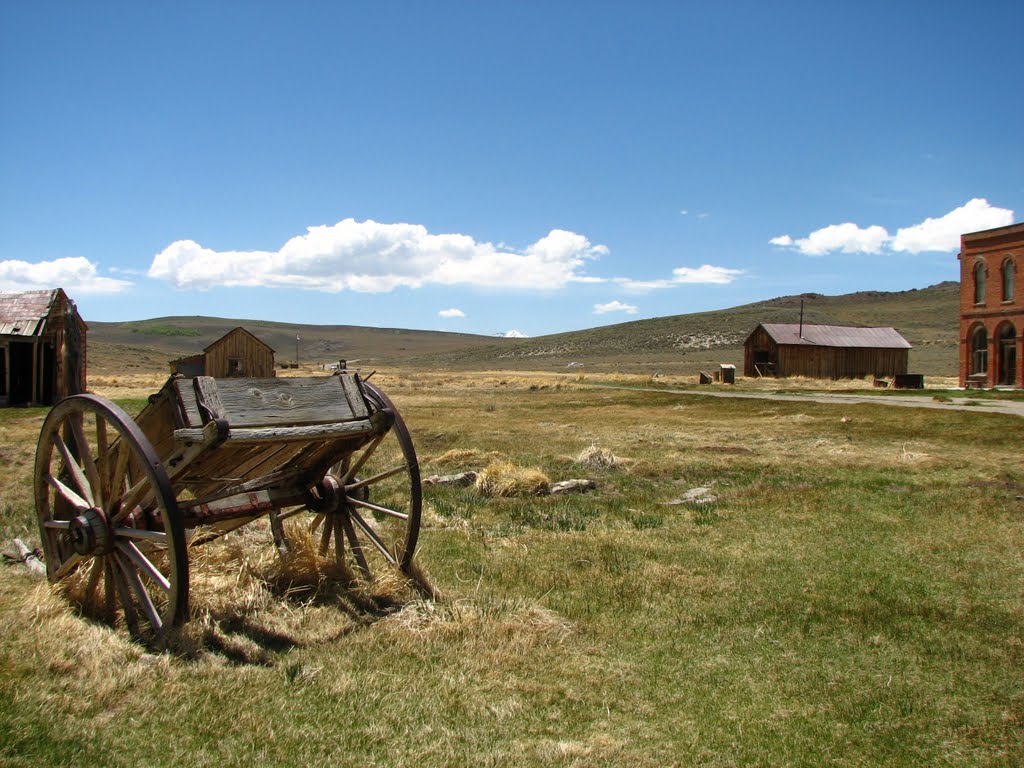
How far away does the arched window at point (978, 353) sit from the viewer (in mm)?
36219

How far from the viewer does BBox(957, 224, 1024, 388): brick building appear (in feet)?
110

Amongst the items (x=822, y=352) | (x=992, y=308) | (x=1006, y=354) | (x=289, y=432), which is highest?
(x=992, y=308)

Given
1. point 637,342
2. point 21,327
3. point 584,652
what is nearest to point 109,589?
point 584,652

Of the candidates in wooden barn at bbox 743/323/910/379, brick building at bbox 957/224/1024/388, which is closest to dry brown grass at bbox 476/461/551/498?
brick building at bbox 957/224/1024/388

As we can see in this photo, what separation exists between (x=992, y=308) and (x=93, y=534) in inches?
1500

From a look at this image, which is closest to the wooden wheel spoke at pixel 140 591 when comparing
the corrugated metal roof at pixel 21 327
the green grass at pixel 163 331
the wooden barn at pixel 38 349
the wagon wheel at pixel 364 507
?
the wagon wheel at pixel 364 507

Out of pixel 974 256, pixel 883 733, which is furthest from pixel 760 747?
pixel 974 256

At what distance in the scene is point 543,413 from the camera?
27312 mm

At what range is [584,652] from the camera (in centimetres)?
521

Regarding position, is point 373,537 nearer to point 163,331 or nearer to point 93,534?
point 93,534

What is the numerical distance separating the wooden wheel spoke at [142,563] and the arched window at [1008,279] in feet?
123

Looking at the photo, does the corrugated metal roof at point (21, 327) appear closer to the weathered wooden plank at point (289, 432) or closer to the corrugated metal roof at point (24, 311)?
the corrugated metal roof at point (24, 311)

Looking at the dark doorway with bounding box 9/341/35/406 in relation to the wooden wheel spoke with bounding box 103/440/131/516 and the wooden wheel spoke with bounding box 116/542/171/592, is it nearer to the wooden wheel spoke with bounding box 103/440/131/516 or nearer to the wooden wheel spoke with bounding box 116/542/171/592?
the wooden wheel spoke with bounding box 103/440/131/516

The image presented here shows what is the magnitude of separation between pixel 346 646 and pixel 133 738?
5.13ft
